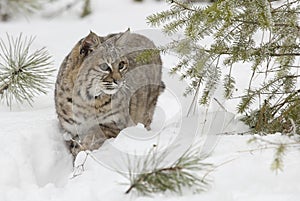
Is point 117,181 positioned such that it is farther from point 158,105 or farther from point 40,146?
point 158,105

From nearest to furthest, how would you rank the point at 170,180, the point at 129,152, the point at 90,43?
the point at 170,180, the point at 129,152, the point at 90,43

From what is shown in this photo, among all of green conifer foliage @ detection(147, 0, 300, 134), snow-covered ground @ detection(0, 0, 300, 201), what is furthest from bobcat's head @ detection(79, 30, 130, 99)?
green conifer foliage @ detection(147, 0, 300, 134)

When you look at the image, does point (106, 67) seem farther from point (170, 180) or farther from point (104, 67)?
point (170, 180)

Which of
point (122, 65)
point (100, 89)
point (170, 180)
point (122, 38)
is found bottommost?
point (170, 180)

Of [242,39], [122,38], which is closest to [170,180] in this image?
[242,39]

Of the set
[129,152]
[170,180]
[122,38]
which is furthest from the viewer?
[122,38]

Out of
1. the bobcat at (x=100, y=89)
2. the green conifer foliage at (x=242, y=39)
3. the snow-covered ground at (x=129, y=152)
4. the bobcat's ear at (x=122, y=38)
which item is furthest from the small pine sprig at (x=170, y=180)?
the bobcat's ear at (x=122, y=38)

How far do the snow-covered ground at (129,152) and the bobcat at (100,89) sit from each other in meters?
0.10

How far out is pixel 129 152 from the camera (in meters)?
2.37

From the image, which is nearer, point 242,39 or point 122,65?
point 242,39

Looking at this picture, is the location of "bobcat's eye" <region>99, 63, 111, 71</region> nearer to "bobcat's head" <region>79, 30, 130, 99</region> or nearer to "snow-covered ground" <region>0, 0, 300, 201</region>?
"bobcat's head" <region>79, 30, 130, 99</region>

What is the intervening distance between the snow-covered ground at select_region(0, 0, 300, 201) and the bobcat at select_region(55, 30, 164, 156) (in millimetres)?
101

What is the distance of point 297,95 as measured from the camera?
257cm

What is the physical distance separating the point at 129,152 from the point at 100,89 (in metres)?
0.64
